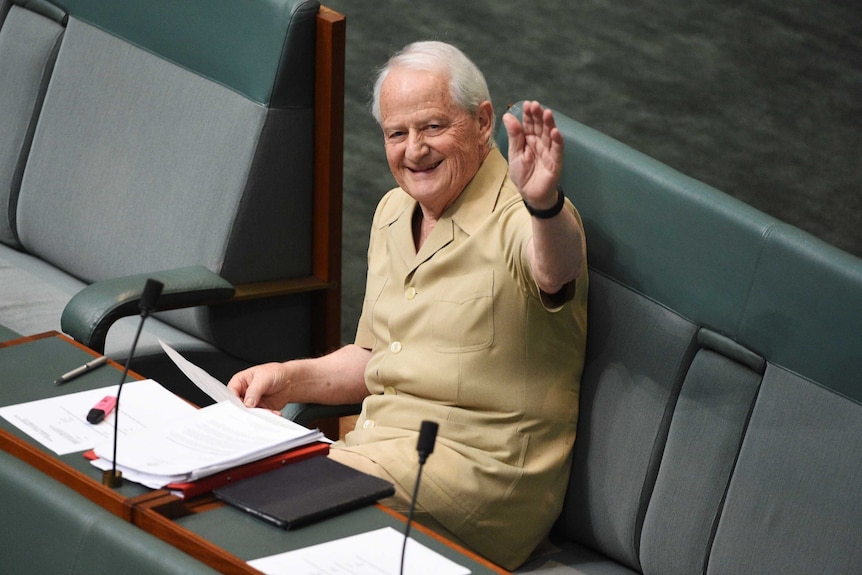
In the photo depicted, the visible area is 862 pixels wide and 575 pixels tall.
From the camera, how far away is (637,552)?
2.21 metres

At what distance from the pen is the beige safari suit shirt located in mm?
482

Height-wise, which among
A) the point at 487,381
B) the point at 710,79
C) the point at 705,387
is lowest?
the point at 487,381

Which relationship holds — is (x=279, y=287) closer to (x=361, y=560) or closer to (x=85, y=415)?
(x=85, y=415)

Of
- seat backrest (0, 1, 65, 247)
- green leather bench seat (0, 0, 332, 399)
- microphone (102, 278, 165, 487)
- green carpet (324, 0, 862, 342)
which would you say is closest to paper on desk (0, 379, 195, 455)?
microphone (102, 278, 165, 487)

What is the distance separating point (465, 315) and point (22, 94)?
1.88 m

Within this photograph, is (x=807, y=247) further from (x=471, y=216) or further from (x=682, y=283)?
(x=471, y=216)

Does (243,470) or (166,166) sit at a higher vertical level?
(166,166)

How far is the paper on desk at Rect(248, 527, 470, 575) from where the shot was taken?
1551mm

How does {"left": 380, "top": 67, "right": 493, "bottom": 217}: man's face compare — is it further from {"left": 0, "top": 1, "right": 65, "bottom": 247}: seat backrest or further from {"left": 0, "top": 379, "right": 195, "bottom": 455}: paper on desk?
{"left": 0, "top": 1, "right": 65, "bottom": 247}: seat backrest

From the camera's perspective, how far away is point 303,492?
173cm

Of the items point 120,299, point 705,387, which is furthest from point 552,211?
A: point 120,299

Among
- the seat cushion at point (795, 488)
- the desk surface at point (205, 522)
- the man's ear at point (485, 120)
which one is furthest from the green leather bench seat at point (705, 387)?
the desk surface at point (205, 522)

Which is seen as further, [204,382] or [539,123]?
[204,382]

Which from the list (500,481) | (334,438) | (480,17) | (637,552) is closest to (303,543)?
(500,481)
